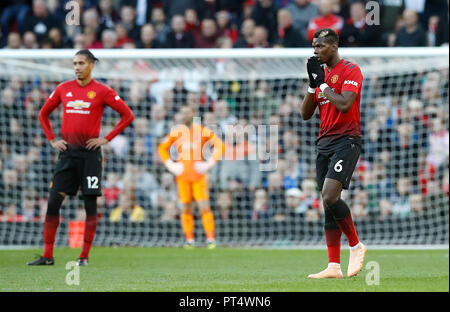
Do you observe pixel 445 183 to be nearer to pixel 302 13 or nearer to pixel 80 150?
pixel 302 13

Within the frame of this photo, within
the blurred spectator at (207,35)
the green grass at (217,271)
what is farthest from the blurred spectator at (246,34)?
the green grass at (217,271)

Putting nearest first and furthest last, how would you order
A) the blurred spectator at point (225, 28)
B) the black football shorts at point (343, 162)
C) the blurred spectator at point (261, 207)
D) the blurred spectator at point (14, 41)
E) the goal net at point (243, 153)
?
Result: the black football shorts at point (343, 162) → the goal net at point (243, 153) → the blurred spectator at point (261, 207) → the blurred spectator at point (14, 41) → the blurred spectator at point (225, 28)

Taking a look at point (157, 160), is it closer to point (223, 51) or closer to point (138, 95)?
point (138, 95)

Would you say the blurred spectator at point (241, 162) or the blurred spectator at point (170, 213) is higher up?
the blurred spectator at point (241, 162)

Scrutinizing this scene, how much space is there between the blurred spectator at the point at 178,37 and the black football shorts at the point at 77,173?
671cm

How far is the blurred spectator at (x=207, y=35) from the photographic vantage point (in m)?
15.4

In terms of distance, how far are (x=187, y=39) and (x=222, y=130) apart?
225 centimetres

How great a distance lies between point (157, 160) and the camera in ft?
47.3

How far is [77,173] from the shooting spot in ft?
29.2

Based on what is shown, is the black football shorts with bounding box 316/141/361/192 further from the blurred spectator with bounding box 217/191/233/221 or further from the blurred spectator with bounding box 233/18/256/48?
the blurred spectator with bounding box 233/18/256/48

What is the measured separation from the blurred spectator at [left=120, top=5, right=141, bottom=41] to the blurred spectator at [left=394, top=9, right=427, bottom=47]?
5.16 metres

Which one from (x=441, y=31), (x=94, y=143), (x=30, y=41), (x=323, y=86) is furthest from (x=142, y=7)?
(x=323, y=86)

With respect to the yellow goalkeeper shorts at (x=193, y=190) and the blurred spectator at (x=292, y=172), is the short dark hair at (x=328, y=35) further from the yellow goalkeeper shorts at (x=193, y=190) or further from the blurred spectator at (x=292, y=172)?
the blurred spectator at (x=292, y=172)

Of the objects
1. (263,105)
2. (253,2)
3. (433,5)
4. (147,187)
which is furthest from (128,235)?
(433,5)
